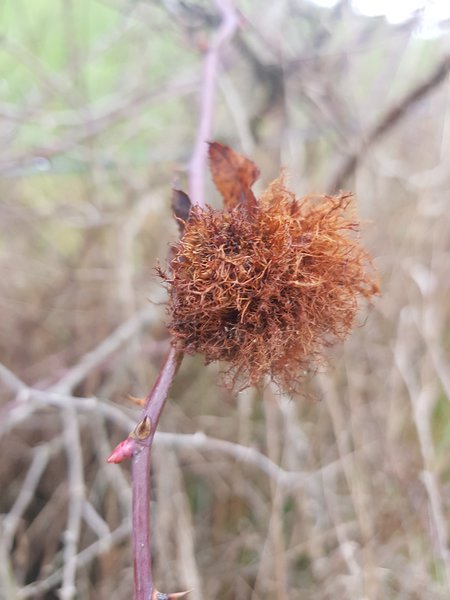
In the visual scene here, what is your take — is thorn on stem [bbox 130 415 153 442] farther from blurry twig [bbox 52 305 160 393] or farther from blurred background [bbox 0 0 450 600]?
blurry twig [bbox 52 305 160 393]

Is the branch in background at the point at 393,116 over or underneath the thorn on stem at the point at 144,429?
over

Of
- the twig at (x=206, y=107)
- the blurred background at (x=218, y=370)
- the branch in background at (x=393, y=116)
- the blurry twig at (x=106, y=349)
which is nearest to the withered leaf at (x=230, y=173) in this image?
the twig at (x=206, y=107)

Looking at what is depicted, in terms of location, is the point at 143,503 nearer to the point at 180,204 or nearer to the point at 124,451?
the point at 124,451

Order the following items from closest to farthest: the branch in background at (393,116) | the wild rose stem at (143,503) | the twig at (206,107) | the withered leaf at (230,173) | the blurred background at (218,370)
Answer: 1. the wild rose stem at (143,503)
2. the withered leaf at (230,173)
3. the twig at (206,107)
4. the blurred background at (218,370)
5. the branch in background at (393,116)

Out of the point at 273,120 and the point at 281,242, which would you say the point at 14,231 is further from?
the point at 281,242

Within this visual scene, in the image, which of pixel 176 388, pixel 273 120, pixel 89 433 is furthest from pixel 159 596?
pixel 273 120

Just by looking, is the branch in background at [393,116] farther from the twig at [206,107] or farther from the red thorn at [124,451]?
the red thorn at [124,451]

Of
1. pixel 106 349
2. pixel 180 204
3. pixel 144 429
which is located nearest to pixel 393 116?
pixel 106 349
